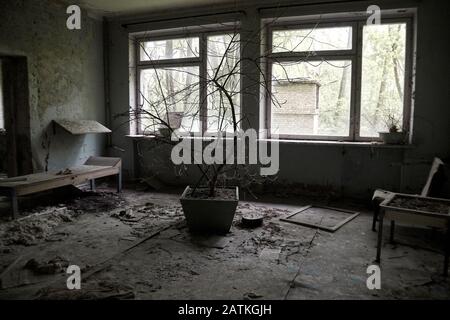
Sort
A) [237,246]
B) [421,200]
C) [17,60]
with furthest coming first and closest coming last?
[17,60] < [237,246] < [421,200]

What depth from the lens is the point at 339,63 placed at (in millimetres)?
5246

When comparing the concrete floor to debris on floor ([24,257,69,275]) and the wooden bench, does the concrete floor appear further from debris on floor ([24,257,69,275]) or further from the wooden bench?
the wooden bench

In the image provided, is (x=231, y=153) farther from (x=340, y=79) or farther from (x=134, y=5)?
(x=134, y=5)

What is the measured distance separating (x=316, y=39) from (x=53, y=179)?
4.23m

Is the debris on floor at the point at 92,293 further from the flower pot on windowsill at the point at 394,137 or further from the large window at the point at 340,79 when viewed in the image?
the flower pot on windowsill at the point at 394,137

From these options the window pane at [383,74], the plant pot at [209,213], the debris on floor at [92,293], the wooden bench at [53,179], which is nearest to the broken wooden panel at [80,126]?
the wooden bench at [53,179]

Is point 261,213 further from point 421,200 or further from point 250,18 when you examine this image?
point 250,18

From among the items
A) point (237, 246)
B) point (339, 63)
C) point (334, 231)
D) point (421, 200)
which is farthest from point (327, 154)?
point (237, 246)

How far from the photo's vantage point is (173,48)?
20.4ft

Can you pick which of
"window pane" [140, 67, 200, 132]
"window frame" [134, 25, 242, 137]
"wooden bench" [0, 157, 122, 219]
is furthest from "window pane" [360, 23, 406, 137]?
"wooden bench" [0, 157, 122, 219]

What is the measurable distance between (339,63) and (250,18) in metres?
1.53

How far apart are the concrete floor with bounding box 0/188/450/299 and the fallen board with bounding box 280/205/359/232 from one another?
0.11m

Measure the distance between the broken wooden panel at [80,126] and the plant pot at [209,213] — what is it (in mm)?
2754

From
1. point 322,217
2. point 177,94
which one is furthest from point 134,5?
point 322,217
